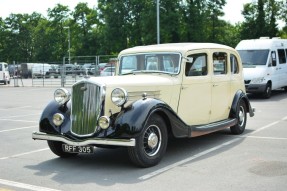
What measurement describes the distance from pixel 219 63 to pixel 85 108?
11.1 ft

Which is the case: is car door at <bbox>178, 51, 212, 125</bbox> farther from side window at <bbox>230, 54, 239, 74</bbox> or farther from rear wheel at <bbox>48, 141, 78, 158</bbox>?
rear wheel at <bbox>48, 141, 78, 158</bbox>

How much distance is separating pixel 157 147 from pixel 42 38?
74.6 metres

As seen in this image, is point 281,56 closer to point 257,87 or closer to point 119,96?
point 257,87

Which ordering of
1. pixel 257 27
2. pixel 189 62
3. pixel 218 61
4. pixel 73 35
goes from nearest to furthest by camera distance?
pixel 189 62 → pixel 218 61 → pixel 257 27 → pixel 73 35

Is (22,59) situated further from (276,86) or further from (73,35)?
(276,86)

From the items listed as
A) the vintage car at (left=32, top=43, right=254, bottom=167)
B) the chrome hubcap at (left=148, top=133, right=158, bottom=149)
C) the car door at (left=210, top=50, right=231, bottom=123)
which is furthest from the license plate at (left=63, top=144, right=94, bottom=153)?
the car door at (left=210, top=50, right=231, bottom=123)

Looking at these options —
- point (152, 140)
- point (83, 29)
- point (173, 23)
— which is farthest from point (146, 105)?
point (83, 29)

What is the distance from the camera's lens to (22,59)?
8225cm

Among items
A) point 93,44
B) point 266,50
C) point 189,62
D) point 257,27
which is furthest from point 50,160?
point 93,44

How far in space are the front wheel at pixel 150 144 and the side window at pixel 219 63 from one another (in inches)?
91.3

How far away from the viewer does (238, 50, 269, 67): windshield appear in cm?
1772

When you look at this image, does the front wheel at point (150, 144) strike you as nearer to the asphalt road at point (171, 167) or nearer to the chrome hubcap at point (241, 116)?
the asphalt road at point (171, 167)

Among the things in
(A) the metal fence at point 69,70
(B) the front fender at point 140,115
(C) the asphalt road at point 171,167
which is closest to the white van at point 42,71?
(A) the metal fence at point 69,70

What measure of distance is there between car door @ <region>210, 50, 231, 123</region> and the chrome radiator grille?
2.76m
